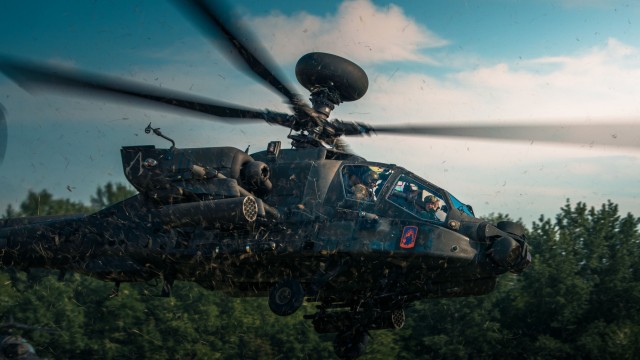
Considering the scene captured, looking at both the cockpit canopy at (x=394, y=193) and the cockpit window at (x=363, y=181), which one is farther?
the cockpit window at (x=363, y=181)

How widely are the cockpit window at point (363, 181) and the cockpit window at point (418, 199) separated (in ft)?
0.75

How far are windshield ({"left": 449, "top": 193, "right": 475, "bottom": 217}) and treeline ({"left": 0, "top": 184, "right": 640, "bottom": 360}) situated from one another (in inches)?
672

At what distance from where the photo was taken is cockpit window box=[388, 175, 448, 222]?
8867 mm

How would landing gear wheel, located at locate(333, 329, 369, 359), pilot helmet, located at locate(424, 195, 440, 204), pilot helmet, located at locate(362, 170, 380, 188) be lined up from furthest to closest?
landing gear wheel, located at locate(333, 329, 369, 359) → pilot helmet, located at locate(362, 170, 380, 188) → pilot helmet, located at locate(424, 195, 440, 204)

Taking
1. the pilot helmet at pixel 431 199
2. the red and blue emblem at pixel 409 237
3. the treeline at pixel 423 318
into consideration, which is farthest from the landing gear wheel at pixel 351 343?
the treeline at pixel 423 318

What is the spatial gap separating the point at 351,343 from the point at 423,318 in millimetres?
19523

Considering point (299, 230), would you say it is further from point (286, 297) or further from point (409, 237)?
point (409, 237)

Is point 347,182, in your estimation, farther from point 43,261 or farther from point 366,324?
point 43,261

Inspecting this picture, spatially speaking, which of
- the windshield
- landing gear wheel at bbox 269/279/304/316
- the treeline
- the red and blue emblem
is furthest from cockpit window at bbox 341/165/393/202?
the treeline

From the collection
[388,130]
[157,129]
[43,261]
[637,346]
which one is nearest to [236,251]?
[157,129]

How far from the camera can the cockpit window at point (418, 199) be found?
349 inches

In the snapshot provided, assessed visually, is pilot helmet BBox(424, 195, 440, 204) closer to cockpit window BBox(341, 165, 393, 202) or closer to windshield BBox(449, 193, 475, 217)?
windshield BBox(449, 193, 475, 217)

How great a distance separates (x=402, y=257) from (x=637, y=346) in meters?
19.1

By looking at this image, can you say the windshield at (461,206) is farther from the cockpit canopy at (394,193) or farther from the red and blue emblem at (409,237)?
the red and blue emblem at (409,237)
